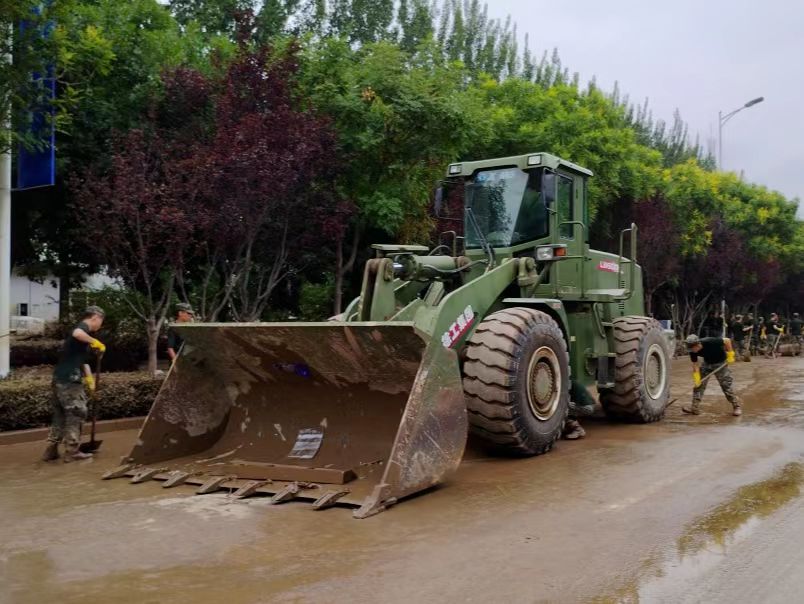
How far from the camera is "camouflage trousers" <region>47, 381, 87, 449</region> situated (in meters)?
8.11

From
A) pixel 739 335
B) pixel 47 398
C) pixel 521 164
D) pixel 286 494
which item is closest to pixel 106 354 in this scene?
pixel 47 398

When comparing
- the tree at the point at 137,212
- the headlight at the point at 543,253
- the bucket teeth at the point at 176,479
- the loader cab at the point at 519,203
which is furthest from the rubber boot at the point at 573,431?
the tree at the point at 137,212

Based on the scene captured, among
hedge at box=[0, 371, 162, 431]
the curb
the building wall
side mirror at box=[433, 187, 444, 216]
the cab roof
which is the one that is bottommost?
the curb

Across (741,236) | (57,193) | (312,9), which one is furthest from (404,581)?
(741,236)

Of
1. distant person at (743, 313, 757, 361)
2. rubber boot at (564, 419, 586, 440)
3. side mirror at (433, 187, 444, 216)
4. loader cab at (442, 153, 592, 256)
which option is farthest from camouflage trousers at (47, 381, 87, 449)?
distant person at (743, 313, 757, 361)

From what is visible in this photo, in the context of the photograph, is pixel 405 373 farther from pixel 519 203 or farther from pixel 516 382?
pixel 519 203

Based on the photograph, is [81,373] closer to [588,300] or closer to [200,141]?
[200,141]

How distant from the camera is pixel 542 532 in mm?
5211

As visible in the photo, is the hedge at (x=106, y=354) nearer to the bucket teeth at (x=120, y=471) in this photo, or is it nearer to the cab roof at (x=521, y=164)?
the bucket teeth at (x=120, y=471)

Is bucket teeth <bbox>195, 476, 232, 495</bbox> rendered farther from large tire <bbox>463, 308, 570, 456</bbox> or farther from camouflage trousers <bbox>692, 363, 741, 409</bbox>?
camouflage trousers <bbox>692, 363, 741, 409</bbox>

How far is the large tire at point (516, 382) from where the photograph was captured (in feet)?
23.3

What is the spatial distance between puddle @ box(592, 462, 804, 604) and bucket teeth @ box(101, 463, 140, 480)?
15.1 ft

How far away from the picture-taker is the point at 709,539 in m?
5.02

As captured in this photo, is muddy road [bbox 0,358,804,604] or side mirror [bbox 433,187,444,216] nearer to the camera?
muddy road [bbox 0,358,804,604]
